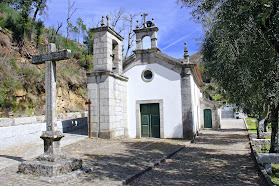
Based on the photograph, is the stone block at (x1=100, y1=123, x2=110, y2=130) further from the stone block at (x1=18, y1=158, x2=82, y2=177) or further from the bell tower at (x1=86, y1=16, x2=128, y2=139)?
the stone block at (x1=18, y1=158, x2=82, y2=177)

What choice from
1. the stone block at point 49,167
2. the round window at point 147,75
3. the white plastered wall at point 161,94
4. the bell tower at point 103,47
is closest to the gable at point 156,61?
the white plastered wall at point 161,94

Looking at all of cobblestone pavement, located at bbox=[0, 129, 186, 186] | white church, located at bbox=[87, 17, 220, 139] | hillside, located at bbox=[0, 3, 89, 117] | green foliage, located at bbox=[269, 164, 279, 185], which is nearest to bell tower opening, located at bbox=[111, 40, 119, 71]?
white church, located at bbox=[87, 17, 220, 139]

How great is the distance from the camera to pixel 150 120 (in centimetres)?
1234

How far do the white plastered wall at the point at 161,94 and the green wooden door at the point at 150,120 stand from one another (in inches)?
15.2

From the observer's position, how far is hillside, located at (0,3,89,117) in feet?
46.4

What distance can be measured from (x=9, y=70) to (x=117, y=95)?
27.4ft

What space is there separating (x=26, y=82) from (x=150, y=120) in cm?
963

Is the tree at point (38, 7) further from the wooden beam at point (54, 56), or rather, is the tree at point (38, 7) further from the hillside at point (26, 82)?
the wooden beam at point (54, 56)

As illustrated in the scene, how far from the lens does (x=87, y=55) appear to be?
25.7 meters

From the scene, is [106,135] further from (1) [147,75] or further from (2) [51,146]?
(2) [51,146]

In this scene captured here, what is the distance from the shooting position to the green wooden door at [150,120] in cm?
1225

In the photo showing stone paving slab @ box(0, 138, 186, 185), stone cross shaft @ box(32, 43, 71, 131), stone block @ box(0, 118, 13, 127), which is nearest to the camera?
stone paving slab @ box(0, 138, 186, 185)

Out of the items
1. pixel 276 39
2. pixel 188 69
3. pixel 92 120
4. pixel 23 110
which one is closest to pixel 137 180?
pixel 276 39

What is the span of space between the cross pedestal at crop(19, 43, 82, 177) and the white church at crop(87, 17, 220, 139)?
4.94m
